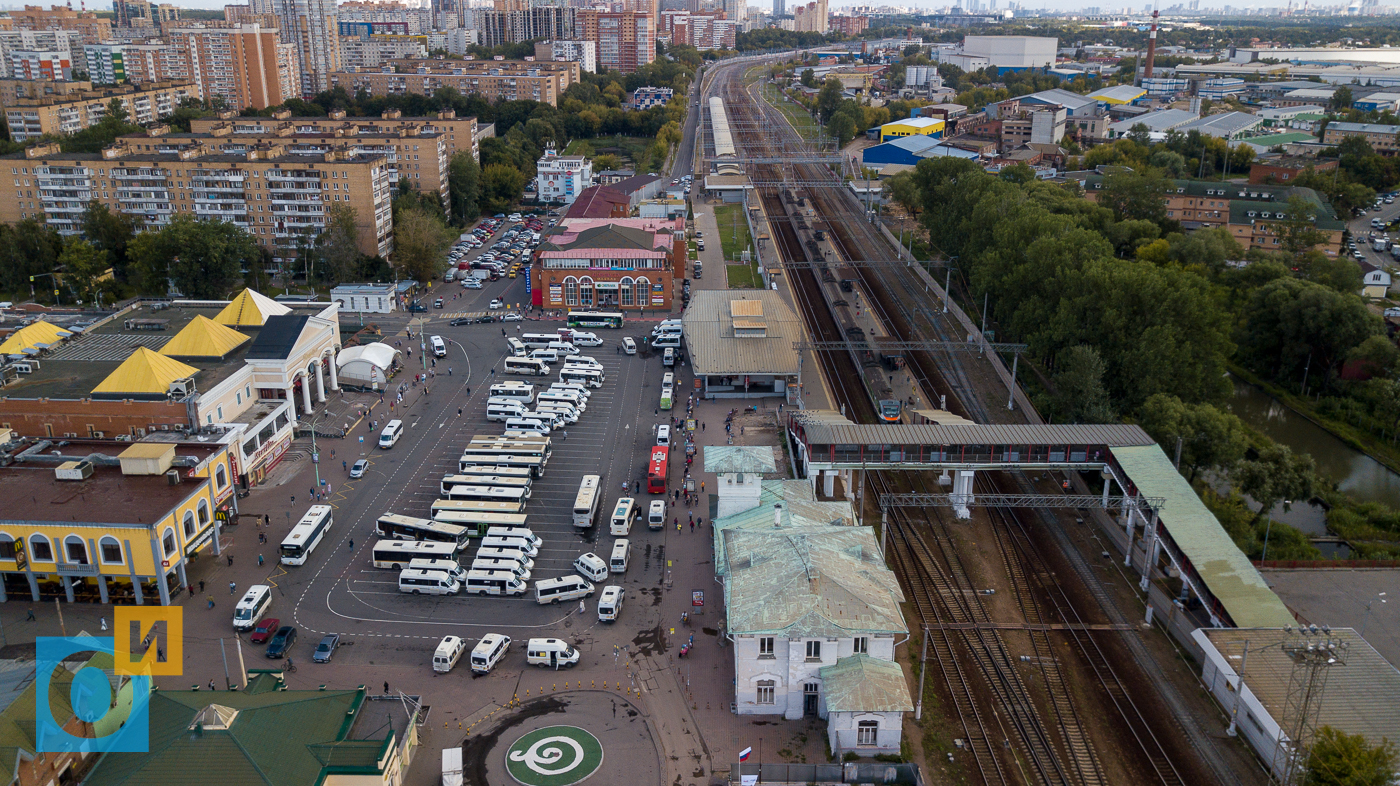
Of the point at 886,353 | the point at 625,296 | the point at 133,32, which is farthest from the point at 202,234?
the point at 133,32

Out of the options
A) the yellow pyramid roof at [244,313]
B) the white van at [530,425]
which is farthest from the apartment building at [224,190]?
the white van at [530,425]

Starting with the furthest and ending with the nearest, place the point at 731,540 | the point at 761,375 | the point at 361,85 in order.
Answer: the point at 361,85 < the point at 761,375 < the point at 731,540

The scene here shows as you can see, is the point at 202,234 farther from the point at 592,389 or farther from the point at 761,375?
the point at 761,375

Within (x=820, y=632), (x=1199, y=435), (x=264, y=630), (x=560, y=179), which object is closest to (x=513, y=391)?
(x=264, y=630)

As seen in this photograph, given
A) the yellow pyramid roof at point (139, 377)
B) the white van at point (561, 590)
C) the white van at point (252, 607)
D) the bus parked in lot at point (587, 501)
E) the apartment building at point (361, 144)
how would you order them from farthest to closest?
1. the apartment building at point (361, 144)
2. the yellow pyramid roof at point (139, 377)
3. the bus parked in lot at point (587, 501)
4. the white van at point (561, 590)
5. the white van at point (252, 607)

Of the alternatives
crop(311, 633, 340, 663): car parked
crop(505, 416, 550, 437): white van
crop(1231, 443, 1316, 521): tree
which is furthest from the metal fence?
crop(505, 416, 550, 437): white van

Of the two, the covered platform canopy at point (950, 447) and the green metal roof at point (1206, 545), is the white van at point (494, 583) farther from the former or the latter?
the green metal roof at point (1206, 545)
